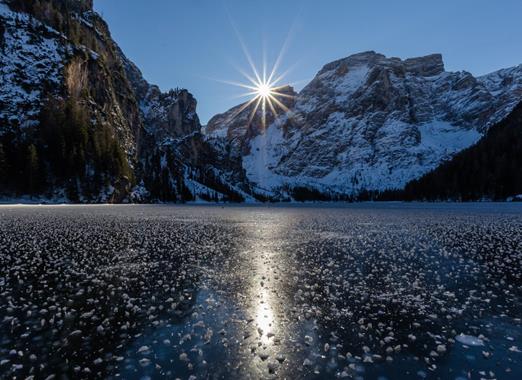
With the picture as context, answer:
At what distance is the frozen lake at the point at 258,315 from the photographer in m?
8.27

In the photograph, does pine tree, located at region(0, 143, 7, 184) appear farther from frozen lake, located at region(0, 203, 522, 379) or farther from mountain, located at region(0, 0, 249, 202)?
frozen lake, located at region(0, 203, 522, 379)

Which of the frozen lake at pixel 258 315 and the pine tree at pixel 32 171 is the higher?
the pine tree at pixel 32 171

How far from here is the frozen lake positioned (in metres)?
8.27

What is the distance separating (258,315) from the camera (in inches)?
470

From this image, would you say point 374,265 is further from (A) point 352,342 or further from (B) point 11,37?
(B) point 11,37

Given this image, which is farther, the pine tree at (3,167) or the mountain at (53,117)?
the mountain at (53,117)

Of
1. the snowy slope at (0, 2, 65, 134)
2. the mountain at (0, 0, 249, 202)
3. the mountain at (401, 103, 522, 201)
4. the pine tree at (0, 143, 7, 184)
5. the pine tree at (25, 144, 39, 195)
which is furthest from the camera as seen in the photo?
the mountain at (401, 103, 522, 201)

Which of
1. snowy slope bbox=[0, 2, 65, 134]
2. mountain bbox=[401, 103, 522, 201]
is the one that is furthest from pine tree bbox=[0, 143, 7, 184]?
mountain bbox=[401, 103, 522, 201]

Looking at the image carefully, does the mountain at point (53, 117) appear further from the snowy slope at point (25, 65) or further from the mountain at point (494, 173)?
the mountain at point (494, 173)

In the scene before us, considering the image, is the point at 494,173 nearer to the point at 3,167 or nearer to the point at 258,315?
the point at 258,315

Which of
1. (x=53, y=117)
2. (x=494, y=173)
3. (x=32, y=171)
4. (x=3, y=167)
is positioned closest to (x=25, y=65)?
(x=53, y=117)

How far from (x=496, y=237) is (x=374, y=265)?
20659mm

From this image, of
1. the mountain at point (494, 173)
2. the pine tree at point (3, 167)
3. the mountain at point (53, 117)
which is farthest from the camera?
the mountain at point (494, 173)

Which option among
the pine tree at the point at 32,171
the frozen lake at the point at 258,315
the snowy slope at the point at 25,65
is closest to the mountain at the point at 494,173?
the frozen lake at the point at 258,315
